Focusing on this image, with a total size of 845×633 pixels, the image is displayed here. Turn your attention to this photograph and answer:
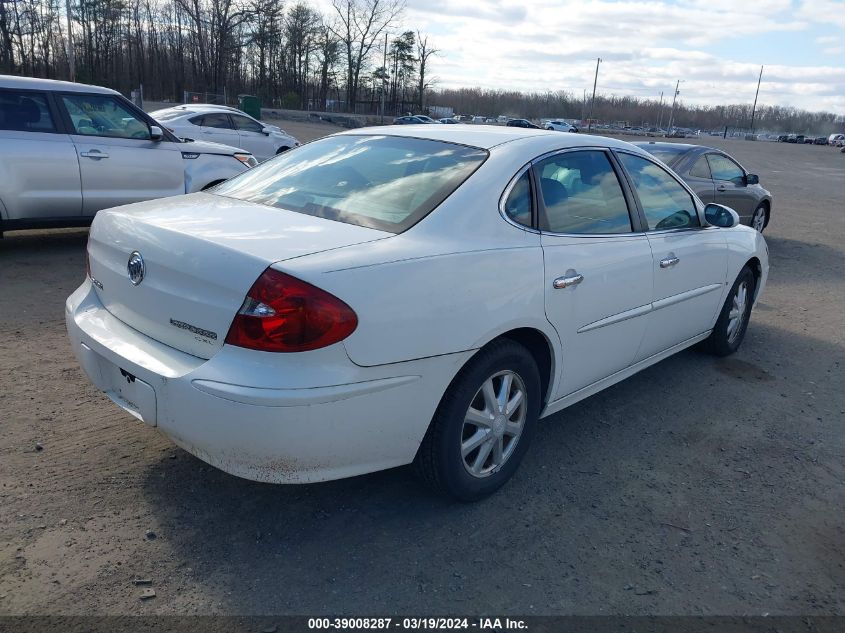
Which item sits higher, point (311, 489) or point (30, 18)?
point (30, 18)

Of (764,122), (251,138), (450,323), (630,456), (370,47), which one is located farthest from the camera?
(764,122)

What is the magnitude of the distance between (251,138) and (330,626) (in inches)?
587

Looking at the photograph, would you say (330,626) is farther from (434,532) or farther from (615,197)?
(615,197)

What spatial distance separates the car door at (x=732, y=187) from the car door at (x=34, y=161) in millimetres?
8392

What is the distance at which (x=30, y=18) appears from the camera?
57.9 metres

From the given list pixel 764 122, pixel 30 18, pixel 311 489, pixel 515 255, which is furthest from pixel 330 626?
pixel 764 122

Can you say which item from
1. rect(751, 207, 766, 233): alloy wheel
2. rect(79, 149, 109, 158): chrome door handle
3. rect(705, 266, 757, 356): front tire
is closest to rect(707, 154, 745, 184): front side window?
rect(751, 207, 766, 233): alloy wheel

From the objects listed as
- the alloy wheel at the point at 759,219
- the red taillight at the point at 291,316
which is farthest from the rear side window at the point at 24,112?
→ the alloy wheel at the point at 759,219

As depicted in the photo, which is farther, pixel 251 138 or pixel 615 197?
pixel 251 138

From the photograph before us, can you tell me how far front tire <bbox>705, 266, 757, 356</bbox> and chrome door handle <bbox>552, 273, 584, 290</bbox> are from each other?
2264 millimetres

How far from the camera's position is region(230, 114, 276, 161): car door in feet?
51.6

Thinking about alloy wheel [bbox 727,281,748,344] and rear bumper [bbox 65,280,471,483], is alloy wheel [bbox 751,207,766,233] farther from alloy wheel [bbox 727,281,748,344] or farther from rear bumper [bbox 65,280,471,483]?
rear bumper [bbox 65,280,471,483]

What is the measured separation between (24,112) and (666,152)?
26.4 ft

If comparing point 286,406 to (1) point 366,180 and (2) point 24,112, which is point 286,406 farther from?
(2) point 24,112
